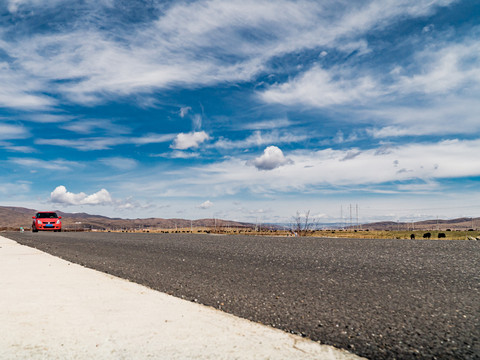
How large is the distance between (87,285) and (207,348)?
3.38m

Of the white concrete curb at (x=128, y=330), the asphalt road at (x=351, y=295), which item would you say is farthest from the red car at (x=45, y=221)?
the white concrete curb at (x=128, y=330)

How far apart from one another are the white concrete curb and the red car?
3366 cm

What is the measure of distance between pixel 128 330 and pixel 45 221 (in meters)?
36.3

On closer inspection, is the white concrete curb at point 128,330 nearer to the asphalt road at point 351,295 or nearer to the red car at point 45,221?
the asphalt road at point 351,295

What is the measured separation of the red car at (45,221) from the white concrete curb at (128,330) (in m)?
33.7

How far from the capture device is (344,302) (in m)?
4.68

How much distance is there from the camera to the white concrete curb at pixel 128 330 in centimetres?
288

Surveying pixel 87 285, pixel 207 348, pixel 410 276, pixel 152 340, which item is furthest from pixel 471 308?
pixel 87 285

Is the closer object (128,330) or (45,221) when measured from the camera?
(128,330)

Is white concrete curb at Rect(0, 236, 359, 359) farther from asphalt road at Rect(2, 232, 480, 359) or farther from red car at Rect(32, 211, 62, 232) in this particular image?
red car at Rect(32, 211, 62, 232)

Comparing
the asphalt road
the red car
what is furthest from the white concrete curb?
the red car

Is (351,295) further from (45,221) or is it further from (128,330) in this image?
(45,221)

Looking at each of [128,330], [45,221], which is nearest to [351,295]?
[128,330]

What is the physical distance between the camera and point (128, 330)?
340cm
